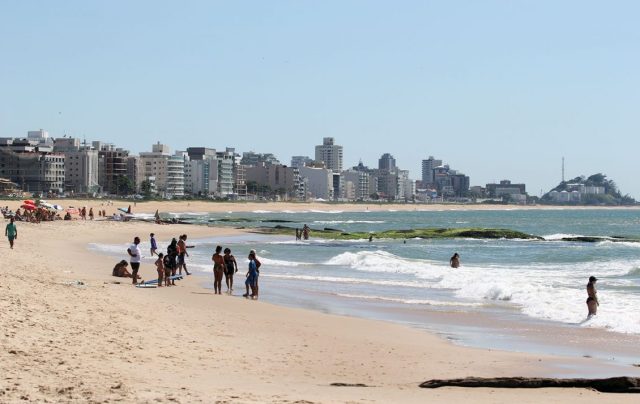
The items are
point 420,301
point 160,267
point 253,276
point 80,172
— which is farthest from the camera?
point 80,172

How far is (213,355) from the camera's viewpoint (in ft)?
40.6

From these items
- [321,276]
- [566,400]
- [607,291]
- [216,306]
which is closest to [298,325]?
[216,306]

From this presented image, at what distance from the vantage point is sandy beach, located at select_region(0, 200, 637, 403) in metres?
9.59

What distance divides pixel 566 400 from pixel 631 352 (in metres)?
5.68

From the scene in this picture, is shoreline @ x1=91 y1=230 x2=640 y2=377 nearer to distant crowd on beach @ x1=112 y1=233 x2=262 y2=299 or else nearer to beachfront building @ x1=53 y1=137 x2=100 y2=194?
distant crowd on beach @ x1=112 y1=233 x2=262 y2=299

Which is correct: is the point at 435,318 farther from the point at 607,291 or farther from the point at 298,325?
the point at 607,291

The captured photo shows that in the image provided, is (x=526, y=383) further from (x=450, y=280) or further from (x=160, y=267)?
(x=450, y=280)

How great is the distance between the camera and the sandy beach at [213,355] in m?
9.59

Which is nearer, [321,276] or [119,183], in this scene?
[321,276]

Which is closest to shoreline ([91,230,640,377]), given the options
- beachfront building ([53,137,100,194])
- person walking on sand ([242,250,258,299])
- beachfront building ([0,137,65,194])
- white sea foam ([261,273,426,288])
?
person walking on sand ([242,250,258,299])

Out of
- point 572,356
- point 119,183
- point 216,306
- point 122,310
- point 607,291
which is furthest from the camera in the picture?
point 119,183

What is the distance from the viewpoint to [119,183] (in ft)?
640

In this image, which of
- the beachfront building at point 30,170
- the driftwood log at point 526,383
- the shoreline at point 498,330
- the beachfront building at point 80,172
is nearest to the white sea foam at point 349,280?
the shoreline at point 498,330

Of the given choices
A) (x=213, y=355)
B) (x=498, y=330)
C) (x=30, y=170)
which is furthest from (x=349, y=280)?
(x=30, y=170)
